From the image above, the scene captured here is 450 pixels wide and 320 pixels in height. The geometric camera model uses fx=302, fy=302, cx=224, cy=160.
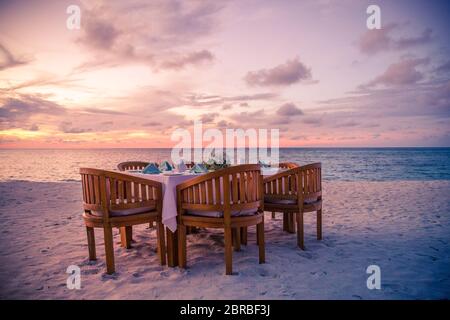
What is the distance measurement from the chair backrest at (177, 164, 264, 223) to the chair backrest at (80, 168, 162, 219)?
296mm

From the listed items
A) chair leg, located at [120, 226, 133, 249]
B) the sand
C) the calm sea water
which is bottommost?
the calm sea water

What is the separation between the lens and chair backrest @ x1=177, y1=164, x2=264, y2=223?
2.89 metres

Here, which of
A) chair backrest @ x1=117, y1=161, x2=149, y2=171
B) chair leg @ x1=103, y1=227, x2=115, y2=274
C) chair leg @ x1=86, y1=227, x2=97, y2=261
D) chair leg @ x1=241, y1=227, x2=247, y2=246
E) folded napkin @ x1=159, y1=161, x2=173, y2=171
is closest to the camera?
chair leg @ x1=103, y1=227, x2=115, y2=274

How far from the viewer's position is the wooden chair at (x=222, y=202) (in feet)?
9.59

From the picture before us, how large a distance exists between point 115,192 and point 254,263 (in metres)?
1.67

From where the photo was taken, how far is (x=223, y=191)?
2.92 metres

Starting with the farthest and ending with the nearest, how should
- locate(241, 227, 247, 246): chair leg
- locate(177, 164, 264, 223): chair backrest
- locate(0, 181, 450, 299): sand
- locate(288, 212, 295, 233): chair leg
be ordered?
locate(288, 212, 295, 233): chair leg → locate(241, 227, 247, 246): chair leg → locate(177, 164, 264, 223): chair backrest → locate(0, 181, 450, 299): sand

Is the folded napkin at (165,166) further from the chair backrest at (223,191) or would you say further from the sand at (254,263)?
the sand at (254,263)

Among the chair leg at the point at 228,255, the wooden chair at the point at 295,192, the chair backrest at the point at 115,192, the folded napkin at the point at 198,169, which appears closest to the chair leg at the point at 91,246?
the chair backrest at the point at 115,192

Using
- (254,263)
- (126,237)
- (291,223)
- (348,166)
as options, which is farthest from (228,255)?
(348,166)

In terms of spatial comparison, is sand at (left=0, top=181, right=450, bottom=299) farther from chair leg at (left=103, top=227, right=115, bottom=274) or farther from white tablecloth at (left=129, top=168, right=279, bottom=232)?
white tablecloth at (left=129, top=168, right=279, bottom=232)

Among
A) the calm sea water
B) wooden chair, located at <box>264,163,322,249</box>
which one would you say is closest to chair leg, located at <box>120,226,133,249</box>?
wooden chair, located at <box>264,163,322,249</box>
